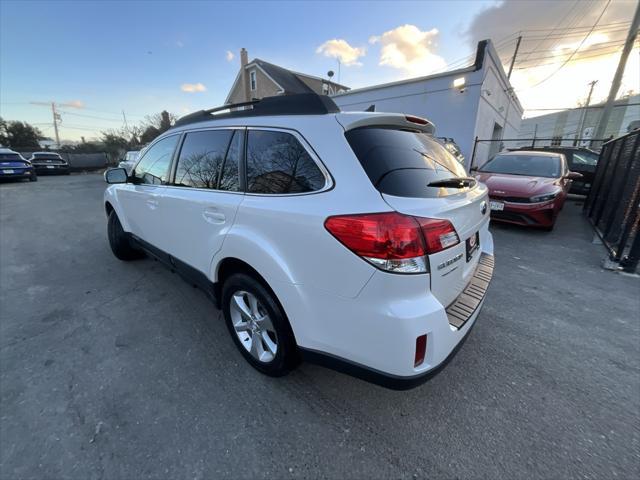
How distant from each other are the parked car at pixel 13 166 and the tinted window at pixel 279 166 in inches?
723

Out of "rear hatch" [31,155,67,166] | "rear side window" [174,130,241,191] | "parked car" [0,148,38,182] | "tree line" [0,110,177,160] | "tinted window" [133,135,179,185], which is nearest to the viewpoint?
"rear side window" [174,130,241,191]

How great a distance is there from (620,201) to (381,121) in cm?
536

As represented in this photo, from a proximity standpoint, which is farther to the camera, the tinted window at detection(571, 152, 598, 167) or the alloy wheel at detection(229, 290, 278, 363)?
the tinted window at detection(571, 152, 598, 167)

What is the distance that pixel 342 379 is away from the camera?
211 centimetres

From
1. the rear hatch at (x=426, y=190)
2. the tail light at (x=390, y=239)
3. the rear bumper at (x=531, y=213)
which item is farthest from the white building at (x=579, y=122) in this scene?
the tail light at (x=390, y=239)

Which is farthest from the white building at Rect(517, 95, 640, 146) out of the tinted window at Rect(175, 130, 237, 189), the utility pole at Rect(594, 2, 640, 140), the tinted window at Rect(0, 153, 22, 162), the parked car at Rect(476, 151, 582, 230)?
the tinted window at Rect(0, 153, 22, 162)

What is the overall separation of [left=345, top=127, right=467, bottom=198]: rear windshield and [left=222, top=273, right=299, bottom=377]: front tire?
3.36ft

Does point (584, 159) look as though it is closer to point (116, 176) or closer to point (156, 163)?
point (156, 163)

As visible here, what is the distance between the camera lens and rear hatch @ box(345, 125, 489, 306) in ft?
4.74

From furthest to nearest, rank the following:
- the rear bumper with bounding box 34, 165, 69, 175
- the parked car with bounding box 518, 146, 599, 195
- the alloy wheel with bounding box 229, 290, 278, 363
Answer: the rear bumper with bounding box 34, 165, 69, 175
the parked car with bounding box 518, 146, 599, 195
the alloy wheel with bounding box 229, 290, 278, 363

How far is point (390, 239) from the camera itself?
133 cm

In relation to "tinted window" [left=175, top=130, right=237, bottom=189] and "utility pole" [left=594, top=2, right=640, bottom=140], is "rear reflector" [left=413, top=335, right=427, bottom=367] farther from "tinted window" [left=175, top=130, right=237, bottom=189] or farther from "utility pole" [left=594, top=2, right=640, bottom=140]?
"utility pole" [left=594, top=2, right=640, bottom=140]

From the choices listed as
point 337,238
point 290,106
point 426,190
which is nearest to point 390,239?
point 337,238

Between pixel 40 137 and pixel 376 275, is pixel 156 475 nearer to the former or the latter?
pixel 376 275
